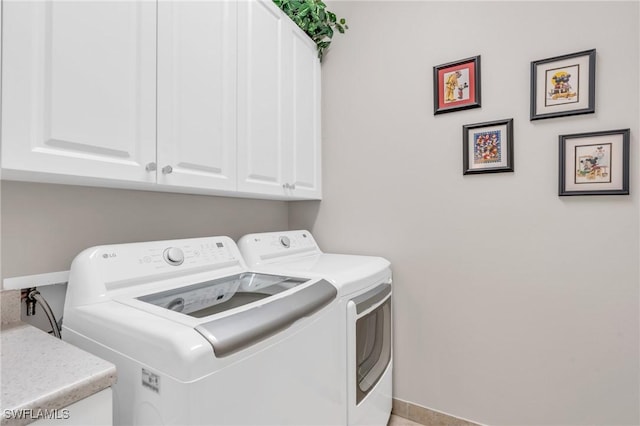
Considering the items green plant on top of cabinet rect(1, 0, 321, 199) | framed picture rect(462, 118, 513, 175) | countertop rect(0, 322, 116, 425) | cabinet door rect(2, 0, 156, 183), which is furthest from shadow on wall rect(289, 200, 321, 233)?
countertop rect(0, 322, 116, 425)

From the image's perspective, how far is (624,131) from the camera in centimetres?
130

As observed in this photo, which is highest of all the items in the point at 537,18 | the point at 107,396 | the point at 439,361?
the point at 537,18

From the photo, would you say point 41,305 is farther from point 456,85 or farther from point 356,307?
point 456,85

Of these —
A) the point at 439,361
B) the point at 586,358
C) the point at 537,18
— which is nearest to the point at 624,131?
the point at 537,18

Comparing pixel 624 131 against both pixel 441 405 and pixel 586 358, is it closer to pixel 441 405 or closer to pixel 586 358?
pixel 586 358

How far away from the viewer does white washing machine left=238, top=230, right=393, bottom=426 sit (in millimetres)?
1243

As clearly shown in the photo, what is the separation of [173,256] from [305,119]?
1119 millimetres

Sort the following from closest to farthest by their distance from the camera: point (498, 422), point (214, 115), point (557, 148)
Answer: point (214, 115)
point (557, 148)
point (498, 422)

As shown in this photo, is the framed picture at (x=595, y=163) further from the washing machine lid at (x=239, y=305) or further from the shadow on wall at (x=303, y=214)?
the shadow on wall at (x=303, y=214)

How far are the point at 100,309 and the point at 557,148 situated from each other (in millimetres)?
1877

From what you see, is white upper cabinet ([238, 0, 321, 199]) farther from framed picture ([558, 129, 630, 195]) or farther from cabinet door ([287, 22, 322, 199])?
framed picture ([558, 129, 630, 195])

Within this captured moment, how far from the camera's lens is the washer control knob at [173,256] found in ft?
3.92

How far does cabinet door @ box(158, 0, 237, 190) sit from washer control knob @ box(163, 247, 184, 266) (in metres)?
0.26

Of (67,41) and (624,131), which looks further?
(624,131)
